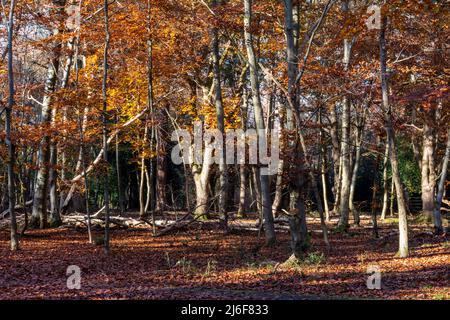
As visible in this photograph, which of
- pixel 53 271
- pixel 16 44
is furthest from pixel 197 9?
pixel 53 271

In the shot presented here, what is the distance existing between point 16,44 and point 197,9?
660 centimetres

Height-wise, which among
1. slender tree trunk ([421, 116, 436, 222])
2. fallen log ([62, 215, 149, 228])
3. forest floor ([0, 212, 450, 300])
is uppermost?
slender tree trunk ([421, 116, 436, 222])

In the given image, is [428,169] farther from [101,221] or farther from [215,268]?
[215,268]

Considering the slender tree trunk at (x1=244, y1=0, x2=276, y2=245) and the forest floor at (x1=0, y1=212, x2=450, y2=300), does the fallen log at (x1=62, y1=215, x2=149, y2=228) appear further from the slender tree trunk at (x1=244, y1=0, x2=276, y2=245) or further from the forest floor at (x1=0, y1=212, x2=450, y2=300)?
the slender tree trunk at (x1=244, y1=0, x2=276, y2=245)

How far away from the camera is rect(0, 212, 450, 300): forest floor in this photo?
8.70m

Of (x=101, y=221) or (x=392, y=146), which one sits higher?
(x=392, y=146)

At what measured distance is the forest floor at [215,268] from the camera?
343 inches

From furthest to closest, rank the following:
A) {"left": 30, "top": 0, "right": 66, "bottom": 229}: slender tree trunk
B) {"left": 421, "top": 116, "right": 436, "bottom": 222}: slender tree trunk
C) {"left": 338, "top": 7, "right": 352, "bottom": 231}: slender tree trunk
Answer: {"left": 421, "top": 116, "right": 436, "bottom": 222}: slender tree trunk
{"left": 338, "top": 7, "right": 352, "bottom": 231}: slender tree trunk
{"left": 30, "top": 0, "right": 66, "bottom": 229}: slender tree trunk

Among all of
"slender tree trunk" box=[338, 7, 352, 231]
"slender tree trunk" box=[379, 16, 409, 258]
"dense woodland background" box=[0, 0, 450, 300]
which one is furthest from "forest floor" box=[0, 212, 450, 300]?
"slender tree trunk" box=[338, 7, 352, 231]

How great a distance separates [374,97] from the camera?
16.8 meters

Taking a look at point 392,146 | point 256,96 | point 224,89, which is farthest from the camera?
point 224,89

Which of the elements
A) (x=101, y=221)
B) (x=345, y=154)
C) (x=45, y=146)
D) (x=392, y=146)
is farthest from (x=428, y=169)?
(x=45, y=146)

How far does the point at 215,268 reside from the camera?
1162 cm
